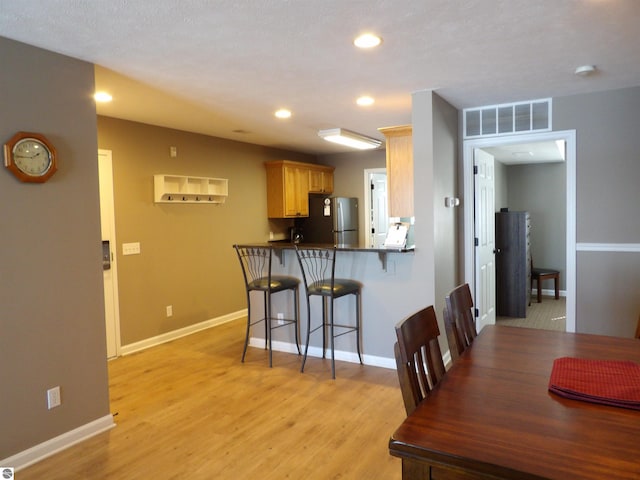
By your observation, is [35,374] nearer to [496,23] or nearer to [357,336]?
[357,336]

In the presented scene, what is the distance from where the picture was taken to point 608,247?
3865 millimetres

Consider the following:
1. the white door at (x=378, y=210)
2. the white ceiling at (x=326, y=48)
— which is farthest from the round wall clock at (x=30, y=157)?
the white door at (x=378, y=210)

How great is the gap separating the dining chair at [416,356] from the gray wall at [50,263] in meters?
2.16

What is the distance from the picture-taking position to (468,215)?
4457mm

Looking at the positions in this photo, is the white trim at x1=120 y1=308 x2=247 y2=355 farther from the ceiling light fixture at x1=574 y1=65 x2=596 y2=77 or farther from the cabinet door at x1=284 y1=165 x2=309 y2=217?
the ceiling light fixture at x1=574 y1=65 x2=596 y2=77

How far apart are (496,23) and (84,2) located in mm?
2048

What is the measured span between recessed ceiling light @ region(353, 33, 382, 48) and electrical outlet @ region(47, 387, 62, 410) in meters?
2.70

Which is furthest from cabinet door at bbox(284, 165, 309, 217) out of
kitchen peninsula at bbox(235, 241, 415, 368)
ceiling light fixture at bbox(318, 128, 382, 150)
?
kitchen peninsula at bbox(235, 241, 415, 368)

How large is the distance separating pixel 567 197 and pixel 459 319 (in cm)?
253

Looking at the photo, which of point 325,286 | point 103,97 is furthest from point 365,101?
point 103,97

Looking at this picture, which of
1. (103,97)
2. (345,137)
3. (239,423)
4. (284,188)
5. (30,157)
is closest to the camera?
(30,157)

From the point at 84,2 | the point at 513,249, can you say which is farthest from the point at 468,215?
the point at 84,2

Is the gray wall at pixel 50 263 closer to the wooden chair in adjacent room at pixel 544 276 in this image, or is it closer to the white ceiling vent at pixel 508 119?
the white ceiling vent at pixel 508 119

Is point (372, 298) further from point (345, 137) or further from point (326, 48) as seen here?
point (326, 48)
